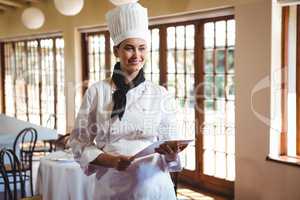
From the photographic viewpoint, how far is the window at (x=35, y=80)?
7016mm

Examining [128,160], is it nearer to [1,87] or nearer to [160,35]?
[160,35]

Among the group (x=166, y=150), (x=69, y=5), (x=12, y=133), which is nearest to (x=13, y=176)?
(x=12, y=133)

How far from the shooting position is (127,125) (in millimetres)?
1435

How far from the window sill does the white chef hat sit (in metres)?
2.50

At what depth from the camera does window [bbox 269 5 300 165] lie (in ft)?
12.1

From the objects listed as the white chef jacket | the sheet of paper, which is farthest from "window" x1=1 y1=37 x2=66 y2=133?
the sheet of paper

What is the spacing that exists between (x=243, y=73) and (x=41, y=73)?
Answer: 4494 mm

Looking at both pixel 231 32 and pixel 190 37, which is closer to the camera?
pixel 231 32

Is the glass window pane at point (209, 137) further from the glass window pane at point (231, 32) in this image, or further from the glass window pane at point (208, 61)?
the glass window pane at point (231, 32)

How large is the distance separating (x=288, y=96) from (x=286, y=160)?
57 centimetres

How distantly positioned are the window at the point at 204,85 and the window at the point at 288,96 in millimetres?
685

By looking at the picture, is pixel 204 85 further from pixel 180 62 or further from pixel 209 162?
pixel 209 162

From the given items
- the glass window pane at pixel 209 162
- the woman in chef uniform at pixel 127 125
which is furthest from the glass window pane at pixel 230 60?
the woman in chef uniform at pixel 127 125

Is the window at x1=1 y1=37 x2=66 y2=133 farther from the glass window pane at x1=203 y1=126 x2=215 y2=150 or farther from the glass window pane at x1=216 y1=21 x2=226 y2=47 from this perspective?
the glass window pane at x1=216 y1=21 x2=226 y2=47
